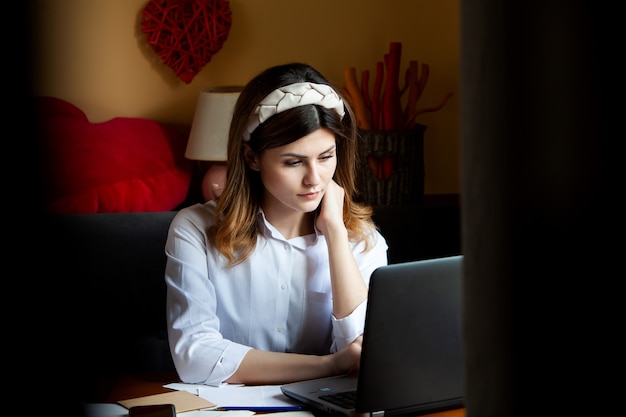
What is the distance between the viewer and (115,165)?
3.18 m

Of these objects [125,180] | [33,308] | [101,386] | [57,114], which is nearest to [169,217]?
[125,180]

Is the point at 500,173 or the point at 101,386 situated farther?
the point at 101,386

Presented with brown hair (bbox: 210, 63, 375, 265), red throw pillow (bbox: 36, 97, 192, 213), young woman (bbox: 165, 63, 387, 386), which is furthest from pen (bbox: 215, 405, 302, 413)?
red throw pillow (bbox: 36, 97, 192, 213)

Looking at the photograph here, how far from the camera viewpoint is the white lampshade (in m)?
3.22

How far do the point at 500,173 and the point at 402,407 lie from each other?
1268mm

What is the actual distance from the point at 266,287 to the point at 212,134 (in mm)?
1277

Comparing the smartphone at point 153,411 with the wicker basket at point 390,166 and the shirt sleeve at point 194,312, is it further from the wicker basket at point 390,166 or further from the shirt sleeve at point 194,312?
the wicker basket at point 390,166

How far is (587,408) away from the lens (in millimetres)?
254

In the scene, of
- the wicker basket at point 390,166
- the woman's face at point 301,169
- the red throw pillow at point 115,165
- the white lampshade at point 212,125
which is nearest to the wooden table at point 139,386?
the woman's face at point 301,169

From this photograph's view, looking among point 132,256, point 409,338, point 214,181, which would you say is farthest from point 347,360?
point 214,181

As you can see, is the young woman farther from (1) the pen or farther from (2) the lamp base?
(2) the lamp base

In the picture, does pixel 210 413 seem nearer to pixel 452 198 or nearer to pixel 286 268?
pixel 286 268

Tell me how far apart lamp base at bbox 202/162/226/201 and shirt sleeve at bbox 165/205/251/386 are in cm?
120

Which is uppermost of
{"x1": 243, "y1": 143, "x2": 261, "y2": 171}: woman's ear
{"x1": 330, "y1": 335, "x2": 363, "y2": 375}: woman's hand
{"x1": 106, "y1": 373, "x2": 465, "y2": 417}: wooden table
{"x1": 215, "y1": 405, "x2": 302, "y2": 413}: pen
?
{"x1": 243, "y1": 143, "x2": 261, "y2": 171}: woman's ear
